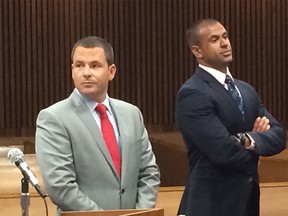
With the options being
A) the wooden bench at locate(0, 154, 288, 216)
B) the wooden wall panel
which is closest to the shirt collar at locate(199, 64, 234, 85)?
the wooden bench at locate(0, 154, 288, 216)

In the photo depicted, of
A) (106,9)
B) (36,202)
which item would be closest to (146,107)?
(106,9)

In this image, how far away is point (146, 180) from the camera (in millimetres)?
3186

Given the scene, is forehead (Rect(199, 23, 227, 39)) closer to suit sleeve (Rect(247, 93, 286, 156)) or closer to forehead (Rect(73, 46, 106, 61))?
suit sleeve (Rect(247, 93, 286, 156))

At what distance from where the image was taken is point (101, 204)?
3.04m

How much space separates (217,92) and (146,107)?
22.0 ft

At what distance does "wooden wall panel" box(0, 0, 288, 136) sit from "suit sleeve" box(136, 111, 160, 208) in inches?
260

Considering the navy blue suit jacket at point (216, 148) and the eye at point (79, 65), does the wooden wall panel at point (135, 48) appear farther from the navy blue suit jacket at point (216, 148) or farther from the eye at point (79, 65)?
the eye at point (79, 65)

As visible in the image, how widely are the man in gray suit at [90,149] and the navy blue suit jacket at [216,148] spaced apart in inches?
9.3

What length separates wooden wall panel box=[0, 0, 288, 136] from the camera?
973 centimetres

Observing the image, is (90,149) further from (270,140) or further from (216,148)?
(270,140)

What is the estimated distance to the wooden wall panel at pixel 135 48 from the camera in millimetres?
9727

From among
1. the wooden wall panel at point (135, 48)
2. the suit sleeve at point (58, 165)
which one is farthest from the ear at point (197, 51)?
the wooden wall panel at point (135, 48)

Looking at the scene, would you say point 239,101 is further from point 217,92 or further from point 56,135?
point 56,135

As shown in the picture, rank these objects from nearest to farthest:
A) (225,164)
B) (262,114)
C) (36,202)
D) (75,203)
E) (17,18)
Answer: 1. (75,203)
2. (225,164)
3. (262,114)
4. (36,202)
5. (17,18)
